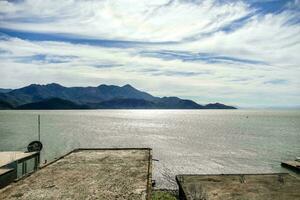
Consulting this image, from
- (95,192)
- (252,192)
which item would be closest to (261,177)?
(252,192)

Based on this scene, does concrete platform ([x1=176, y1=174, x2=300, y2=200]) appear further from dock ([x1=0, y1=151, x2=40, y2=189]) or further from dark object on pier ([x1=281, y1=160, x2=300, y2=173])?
dark object on pier ([x1=281, y1=160, x2=300, y2=173])

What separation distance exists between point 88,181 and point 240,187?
12.7 m

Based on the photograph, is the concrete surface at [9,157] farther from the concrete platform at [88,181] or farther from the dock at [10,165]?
the concrete platform at [88,181]

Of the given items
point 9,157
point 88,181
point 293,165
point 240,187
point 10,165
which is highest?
point 88,181

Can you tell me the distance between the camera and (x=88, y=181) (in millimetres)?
22031

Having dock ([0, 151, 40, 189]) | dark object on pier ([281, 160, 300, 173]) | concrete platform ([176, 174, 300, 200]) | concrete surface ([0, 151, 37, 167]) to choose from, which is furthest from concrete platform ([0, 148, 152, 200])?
dark object on pier ([281, 160, 300, 173])

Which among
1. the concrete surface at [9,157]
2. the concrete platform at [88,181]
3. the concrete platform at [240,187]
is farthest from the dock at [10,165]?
the concrete platform at [240,187]

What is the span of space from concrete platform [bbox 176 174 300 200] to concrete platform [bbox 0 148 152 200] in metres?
3.98

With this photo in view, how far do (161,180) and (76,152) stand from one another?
20852mm

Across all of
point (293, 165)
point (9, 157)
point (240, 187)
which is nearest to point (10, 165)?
point (9, 157)

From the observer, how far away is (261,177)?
1144 inches

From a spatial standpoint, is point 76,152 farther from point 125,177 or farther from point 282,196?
point 282,196

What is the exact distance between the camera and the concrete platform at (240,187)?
23.2 metres

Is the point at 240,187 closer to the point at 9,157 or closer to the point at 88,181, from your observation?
the point at 88,181
